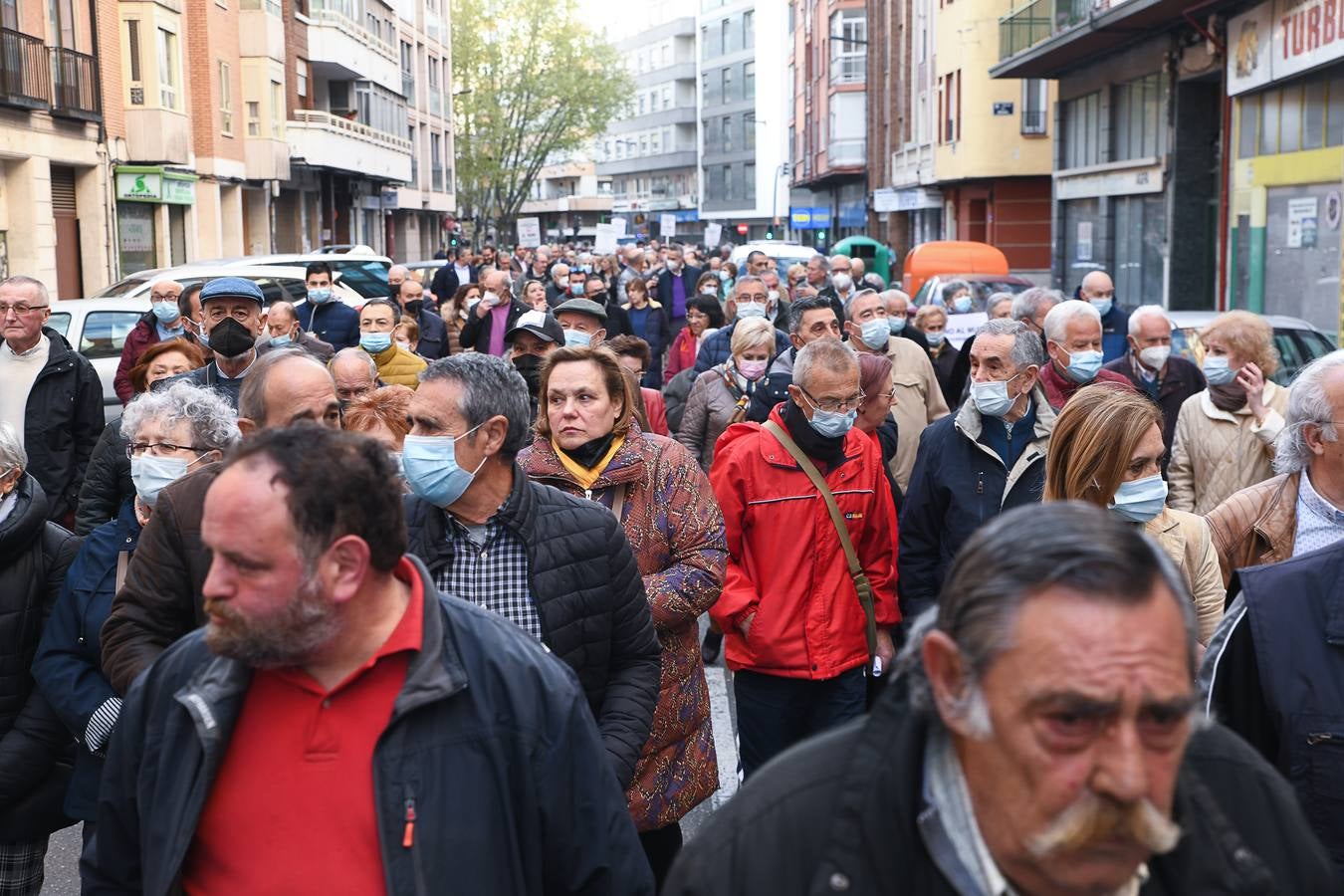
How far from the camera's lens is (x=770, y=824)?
2.19 metres

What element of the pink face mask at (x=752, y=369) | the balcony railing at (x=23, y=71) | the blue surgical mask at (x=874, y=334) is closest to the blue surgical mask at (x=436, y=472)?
the pink face mask at (x=752, y=369)

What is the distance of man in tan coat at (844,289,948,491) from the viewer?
9.48m

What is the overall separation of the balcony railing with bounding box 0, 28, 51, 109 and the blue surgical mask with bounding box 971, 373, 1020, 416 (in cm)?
2295

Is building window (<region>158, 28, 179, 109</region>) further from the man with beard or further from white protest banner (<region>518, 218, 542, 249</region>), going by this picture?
the man with beard

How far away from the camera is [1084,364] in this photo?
793 centimetres

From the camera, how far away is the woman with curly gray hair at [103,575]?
4434mm

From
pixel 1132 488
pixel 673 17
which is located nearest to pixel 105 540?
pixel 1132 488

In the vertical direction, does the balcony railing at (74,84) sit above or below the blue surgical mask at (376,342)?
above

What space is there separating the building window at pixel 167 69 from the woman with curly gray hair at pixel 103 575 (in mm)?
31784

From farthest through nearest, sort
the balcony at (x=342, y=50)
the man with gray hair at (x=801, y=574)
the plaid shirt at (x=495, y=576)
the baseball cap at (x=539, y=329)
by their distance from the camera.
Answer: the balcony at (x=342, y=50) < the baseball cap at (x=539, y=329) < the man with gray hair at (x=801, y=574) < the plaid shirt at (x=495, y=576)

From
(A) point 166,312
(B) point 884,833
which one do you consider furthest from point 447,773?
(A) point 166,312

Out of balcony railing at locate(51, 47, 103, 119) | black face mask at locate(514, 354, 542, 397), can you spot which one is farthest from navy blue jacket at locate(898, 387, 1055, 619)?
balcony railing at locate(51, 47, 103, 119)

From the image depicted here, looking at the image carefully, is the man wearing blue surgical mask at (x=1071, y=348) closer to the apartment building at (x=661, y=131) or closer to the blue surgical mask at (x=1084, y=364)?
the blue surgical mask at (x=1084, y=364)

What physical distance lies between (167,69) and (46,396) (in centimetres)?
2842
